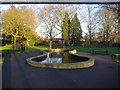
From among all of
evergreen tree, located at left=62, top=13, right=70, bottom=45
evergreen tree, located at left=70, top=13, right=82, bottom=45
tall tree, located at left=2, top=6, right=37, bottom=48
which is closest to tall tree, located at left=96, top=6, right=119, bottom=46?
evergreen tree, located at left=70, top=13, right=82, bottom=45

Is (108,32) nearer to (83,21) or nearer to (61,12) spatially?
(83,21)

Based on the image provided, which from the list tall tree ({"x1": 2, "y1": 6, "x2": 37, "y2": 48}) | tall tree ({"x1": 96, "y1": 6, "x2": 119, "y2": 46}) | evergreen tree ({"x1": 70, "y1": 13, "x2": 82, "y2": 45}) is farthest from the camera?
evergreen tree ({"x1": 70, "y1": 13, "x2": 82, "y2": 45})

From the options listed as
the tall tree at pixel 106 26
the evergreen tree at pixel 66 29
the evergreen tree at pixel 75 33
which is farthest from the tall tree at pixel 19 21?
the tall tree at pixel 106 26

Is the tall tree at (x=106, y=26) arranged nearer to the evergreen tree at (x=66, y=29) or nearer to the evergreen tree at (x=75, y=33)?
the evergreen tree at (x=75, y=33)

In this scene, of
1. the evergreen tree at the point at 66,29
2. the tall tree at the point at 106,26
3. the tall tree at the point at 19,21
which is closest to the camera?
the tall tree at the point at 19,21

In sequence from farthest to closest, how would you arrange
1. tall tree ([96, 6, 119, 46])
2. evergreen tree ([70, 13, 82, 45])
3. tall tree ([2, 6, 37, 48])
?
1. evergreen tree ([70, 13, 82, 45])
2. tall tree ([96, 6, 119, 46])
3. tall tree ([2, 6, 37, 48])

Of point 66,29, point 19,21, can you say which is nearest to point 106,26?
point 66,29

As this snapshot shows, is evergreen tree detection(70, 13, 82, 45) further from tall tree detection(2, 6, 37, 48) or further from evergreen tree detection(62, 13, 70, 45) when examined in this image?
tall tree detection(2, 6, 37, 48)

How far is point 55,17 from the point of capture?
28.0 m

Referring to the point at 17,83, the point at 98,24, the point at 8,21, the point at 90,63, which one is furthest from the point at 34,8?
the point at 17,83

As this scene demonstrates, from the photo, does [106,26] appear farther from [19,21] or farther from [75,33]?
[19,21]

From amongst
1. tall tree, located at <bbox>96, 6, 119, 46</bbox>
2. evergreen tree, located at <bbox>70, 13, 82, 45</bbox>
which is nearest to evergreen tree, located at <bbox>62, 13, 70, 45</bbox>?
evergreen tree, located at <bbox>70, 13, 82, 45</bbox>

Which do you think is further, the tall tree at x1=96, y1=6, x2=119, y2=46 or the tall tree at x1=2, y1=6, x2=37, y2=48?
the tall tree at x1=96, y1=6, x2=119, y2=46

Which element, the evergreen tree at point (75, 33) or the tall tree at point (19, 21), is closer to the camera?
the tall tree at point (19, 21)
